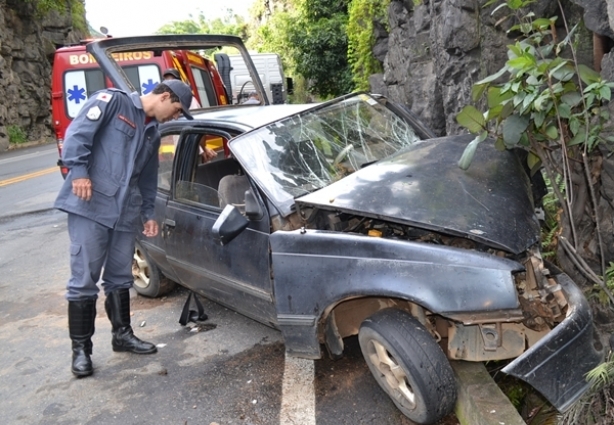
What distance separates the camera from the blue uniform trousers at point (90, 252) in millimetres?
3830

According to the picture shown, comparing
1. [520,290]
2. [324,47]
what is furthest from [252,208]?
[324,47]

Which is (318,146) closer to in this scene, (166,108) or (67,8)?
(166,108)

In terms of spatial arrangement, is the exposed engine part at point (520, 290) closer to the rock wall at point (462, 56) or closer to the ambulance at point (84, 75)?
the rock wall at point (462, 56)

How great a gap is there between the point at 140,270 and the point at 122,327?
43.4 inches

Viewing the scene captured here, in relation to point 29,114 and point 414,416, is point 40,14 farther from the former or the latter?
point 414,416

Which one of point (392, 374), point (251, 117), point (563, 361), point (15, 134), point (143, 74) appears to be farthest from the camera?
point (15, 134)

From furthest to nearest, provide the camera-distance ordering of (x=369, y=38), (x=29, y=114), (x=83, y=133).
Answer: (x=29, y=114) → (x=369, y=38) → (x=83, y=133)

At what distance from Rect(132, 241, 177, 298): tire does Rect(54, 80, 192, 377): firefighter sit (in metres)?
0.88

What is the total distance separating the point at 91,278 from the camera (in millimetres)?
3898

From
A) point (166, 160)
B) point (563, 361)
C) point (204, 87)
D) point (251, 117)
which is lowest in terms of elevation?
point (563, 361)

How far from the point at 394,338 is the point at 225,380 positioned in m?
1.30

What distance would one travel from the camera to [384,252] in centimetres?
300

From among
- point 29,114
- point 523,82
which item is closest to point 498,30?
point 523,82

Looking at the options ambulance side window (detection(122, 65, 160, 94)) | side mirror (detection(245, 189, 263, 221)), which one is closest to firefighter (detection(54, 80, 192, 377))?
side mirror (detection(245, 189, 263, 221))
